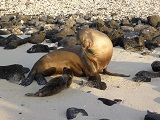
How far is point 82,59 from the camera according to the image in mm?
5602

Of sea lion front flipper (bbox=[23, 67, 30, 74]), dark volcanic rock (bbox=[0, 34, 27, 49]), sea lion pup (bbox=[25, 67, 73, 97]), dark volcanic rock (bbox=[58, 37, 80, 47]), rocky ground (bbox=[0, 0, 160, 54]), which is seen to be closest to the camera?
sea lion pup (bbox=[25, 67, 73, 97])

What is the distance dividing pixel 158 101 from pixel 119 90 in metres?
0.64

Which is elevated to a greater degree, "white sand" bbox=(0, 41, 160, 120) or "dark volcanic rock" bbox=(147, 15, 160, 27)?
"dark volcanic rock" bbox=(147, 15, 160, 27)

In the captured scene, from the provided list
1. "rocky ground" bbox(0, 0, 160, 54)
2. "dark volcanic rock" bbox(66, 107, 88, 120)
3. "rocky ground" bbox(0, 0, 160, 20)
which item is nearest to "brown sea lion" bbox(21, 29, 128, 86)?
"dark volcanic rock" bbox(66, 107, 88, 120)

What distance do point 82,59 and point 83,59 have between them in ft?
0.06

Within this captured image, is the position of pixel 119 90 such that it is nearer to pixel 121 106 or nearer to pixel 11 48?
pixel 121 106

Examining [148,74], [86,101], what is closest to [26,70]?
[86,101]

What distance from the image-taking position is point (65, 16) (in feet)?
42.5

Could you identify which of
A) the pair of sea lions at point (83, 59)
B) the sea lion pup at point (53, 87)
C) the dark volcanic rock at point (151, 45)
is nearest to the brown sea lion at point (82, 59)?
the pair of sea lions at point (83, 59)

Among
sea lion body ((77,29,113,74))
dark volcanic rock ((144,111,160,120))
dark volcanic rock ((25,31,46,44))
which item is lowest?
dark volcanic rock ((25,31,46,44))

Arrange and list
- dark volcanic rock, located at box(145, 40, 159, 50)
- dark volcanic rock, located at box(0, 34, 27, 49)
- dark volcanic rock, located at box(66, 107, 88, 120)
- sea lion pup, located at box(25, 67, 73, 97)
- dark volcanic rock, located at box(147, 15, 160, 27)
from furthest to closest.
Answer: dark volcanic rock, located at box(147, 15, 160, 27)
dark volcanic rock, located at box(0, 34, 27, 49)
dark volcanic rock, located at box(145, 40, 159, 50)
sea lion pup, located at box(25, 67, 73, 97)
dark volcanic rock, located at box(66, 107, 88, 120)

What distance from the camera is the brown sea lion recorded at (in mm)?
5363

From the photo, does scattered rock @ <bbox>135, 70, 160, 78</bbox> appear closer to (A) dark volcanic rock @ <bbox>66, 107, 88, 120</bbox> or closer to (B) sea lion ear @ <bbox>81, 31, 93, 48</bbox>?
(B) sea lion ear @ <bbox>81, 31, 93, 48</bbox>

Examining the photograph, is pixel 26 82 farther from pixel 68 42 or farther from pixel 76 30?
pixel 76 30
